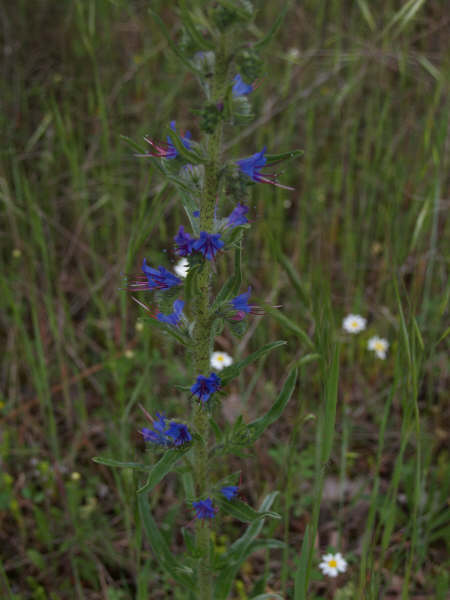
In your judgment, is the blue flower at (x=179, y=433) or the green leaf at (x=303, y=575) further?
the blue flower at (x=179, y=433)

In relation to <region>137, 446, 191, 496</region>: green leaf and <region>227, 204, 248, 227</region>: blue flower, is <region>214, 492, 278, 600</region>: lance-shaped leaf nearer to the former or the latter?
<region>137, 446, 191, 496</region>: green leaf

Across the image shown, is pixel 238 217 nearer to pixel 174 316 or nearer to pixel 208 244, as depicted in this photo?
pixel 208 244

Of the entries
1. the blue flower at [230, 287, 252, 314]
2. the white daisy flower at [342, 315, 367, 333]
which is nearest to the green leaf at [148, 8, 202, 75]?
the blue flower at [230, 287, 252, 314]

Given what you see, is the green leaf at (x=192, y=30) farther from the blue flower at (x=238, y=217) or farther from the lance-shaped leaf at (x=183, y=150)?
the blue flower at (x=238, y=217)

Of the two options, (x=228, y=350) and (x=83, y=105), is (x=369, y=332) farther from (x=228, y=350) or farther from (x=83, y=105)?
(x=83, y=105)

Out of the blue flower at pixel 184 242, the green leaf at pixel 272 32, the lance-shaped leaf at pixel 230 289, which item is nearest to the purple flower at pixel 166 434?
the lance-shaped leaf at pixel 230 289

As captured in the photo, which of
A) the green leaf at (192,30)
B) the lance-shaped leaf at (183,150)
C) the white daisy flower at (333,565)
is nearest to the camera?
the green leaf at (192,30)
